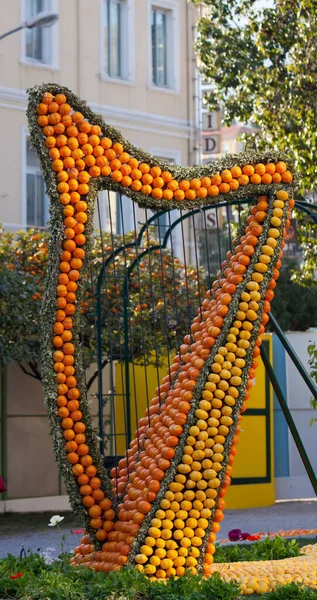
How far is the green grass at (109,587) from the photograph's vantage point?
6.04 metres

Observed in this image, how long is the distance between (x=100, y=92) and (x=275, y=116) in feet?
23.2

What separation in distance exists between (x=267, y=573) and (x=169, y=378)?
1414mm

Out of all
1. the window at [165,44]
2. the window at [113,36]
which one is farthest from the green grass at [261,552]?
the window at [165,44]

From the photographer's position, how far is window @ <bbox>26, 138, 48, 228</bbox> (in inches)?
801

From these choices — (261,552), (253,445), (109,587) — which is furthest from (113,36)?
(109,587)

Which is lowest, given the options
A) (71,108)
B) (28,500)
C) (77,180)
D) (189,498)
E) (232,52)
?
(28,500)

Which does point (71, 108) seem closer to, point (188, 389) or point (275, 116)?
point (188, 389)

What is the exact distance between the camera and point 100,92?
21.2 metres

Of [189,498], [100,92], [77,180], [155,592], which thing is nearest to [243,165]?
[77,180]

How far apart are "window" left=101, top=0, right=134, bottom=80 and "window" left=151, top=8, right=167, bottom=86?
801 mm

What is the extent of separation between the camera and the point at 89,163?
22.8 feet

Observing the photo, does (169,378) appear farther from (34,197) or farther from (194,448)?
(34,197)

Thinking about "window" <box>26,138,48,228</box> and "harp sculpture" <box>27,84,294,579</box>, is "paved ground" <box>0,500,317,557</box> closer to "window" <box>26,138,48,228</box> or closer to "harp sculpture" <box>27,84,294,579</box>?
"harp sculpture" <box>27,84,294,579</box>

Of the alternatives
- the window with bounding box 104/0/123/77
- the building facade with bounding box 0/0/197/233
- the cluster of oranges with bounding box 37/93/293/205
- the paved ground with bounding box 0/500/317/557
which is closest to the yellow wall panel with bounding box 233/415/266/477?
the paved ground with bounding box 0/500/317/557
